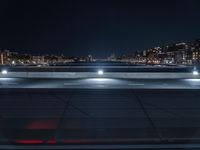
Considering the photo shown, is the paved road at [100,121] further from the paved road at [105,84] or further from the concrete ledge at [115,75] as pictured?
the concrete ledge at [115,75]

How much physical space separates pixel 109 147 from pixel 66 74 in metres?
43.5

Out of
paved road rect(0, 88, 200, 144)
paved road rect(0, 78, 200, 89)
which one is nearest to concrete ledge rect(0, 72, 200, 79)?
paved road rect(0, 78, 200, 89)

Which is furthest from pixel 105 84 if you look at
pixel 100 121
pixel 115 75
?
pixel 100 121

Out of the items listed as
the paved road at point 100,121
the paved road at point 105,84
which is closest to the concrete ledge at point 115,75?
the paved road at point 105,84

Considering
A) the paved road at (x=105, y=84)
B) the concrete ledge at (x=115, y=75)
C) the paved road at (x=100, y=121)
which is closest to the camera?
the paved road at (x=100, y=121)

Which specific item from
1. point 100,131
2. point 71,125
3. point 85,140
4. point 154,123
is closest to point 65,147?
point 85,140

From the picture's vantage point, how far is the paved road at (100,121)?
12.7 meters

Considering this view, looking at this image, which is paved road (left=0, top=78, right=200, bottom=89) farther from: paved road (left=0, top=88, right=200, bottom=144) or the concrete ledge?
paved road (left=0, top=88, right=200, bottom=144)

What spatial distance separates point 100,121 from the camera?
52.2ft

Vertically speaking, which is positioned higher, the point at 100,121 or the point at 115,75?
the point at 100,121

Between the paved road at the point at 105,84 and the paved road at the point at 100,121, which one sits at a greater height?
the paved road at the point at 100,121

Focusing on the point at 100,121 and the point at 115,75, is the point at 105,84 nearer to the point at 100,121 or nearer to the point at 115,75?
the point at 115,75

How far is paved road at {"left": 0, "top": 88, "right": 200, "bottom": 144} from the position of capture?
41.6 feet

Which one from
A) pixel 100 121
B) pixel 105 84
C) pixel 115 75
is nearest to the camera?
pixel 100 121
